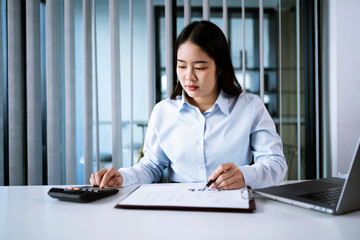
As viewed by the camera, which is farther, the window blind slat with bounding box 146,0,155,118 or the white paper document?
the window blind slat with bounding box 146,0,155,118

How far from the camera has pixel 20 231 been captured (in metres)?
0.67

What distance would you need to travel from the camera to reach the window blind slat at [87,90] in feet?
7.36

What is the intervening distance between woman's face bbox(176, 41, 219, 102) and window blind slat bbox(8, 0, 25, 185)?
1.45m

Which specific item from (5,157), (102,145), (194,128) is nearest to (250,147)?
(194,128)

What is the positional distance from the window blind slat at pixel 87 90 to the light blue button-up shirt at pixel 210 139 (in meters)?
0.90

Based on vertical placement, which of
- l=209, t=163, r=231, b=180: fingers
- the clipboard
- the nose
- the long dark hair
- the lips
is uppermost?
the long dark hair

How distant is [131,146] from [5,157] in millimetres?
966

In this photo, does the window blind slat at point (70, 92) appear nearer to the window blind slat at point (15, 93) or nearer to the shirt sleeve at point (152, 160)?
the window blind slat at point (15, 93)

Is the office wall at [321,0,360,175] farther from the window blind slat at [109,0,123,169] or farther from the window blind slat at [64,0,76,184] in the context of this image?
the window blind slat at [64,0,76,184]

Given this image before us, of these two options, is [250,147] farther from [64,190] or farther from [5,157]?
[5,157]

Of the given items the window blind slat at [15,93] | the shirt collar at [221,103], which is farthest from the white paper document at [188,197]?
the window blind slat at [15,93]

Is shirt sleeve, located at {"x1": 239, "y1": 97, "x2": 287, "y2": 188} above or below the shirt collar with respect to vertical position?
below

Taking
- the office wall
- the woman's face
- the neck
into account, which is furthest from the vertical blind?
the woman's face

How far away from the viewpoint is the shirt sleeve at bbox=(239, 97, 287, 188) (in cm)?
108
